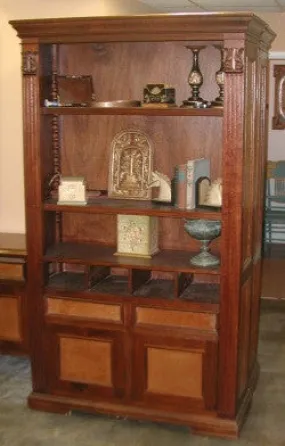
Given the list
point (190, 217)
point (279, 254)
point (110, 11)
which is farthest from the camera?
point (279, 254)

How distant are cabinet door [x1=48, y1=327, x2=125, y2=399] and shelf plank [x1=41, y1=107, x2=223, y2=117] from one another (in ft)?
3.82

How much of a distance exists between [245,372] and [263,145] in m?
1.30

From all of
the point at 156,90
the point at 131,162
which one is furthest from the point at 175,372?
the point at 156,90

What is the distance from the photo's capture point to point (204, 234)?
337cm

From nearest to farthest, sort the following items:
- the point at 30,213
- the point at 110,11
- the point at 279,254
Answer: the point at 30,213 < the point at 110,11 < the point at 279,254

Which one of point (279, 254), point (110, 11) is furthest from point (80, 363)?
point (279, 254)

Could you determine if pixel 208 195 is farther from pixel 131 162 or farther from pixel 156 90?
pixel 156 90

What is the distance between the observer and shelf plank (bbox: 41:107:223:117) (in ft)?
10.4

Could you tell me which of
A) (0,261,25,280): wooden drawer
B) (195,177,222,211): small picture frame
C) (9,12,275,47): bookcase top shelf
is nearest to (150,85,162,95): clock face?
(9,12,275,47): bookcase top shelf

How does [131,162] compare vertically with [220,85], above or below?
below

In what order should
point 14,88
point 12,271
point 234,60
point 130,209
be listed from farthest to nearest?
point 14,88 → point 12,271 → point 130,209 → point 234,60

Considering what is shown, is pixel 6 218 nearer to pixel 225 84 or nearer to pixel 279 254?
pixel 225 84

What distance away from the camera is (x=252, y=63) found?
10.7 feet

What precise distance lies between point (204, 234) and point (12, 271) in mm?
1354
